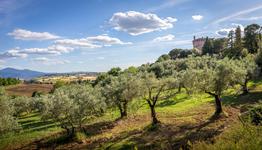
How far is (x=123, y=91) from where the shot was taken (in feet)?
133

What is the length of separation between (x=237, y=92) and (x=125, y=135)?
30654 millimetres

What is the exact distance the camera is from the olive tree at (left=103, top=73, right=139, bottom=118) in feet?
130

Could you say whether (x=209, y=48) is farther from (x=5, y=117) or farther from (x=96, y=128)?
(x=5, y=117)

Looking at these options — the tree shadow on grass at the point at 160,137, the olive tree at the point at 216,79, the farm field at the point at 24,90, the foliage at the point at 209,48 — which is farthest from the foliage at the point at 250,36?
the farm field at the point at 24,90

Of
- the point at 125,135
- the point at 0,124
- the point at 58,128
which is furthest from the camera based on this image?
the point at 58,128

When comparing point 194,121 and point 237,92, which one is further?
point 237,92

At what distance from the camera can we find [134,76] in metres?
40.7

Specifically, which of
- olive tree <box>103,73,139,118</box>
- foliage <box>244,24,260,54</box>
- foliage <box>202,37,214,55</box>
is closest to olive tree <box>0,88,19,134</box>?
olive tree <box>103,73,139,118</box>

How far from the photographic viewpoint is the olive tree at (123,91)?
3974cm

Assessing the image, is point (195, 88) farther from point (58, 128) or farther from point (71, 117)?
point (58, 128)

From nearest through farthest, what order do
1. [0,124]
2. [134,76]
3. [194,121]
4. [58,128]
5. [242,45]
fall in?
[0,124]
[194,121]
[134,76]
[58,128]
[242,45]

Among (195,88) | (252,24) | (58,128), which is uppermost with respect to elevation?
(252,24)

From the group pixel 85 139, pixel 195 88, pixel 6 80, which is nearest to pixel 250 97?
pixel 195 88

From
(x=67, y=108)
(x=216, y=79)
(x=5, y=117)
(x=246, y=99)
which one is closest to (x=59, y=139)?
(x=67, y=108)
